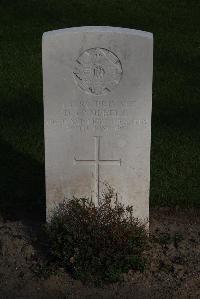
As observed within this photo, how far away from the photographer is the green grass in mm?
7152

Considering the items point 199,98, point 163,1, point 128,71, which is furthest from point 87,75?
point 163,1

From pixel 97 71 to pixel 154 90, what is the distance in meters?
4.04

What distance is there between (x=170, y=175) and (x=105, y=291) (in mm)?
2162

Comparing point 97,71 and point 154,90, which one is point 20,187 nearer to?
point 97,71

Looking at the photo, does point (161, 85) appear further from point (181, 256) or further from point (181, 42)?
point (181, 256)

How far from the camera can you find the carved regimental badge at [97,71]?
5.46 metres

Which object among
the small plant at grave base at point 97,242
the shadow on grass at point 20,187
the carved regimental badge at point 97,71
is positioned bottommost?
the small plant at grave base at point 97,242

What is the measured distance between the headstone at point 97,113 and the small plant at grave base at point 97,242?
8.5 inches

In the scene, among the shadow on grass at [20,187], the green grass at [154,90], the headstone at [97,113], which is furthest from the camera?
the green grass at [154,90]

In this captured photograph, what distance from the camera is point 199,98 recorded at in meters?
9.27

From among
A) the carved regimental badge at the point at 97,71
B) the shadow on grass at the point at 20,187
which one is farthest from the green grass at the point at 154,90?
the carved regimental badge at the point at 97,71

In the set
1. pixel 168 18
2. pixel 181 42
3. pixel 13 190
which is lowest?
pixel 13 190

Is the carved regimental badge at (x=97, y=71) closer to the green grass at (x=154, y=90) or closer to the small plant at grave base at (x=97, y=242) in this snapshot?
the small plant at grave base at (x=97, y=242)

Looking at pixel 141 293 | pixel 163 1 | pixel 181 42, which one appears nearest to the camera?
pixel 141 293
